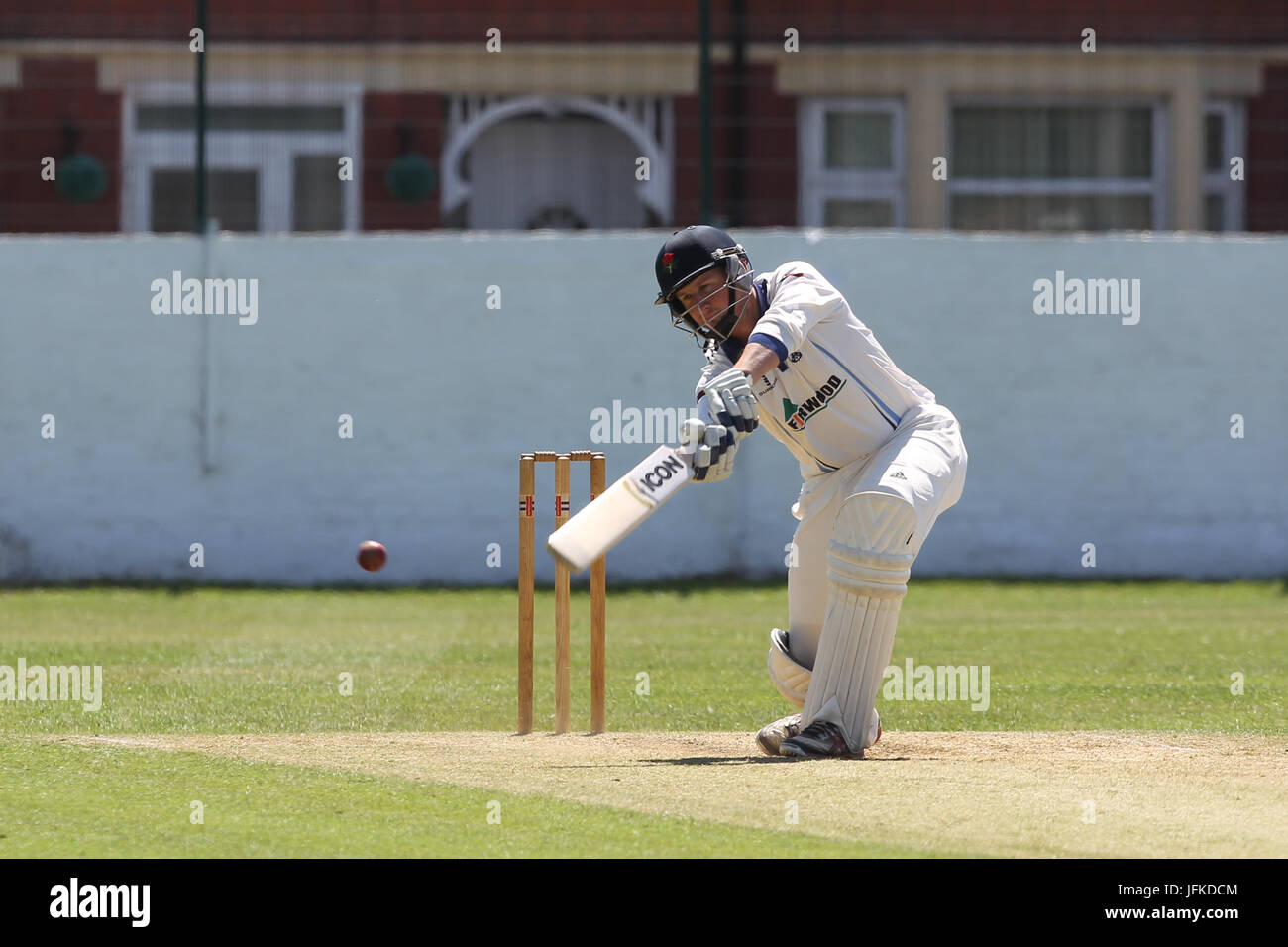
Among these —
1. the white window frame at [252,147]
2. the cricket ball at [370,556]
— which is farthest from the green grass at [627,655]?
the white window frame at [252,147]

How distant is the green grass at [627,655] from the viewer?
374 inches

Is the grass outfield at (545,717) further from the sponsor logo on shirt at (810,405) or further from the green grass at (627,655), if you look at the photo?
the sponsor logo on shirt at (810,405)

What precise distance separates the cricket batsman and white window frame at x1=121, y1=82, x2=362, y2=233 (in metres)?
12.1

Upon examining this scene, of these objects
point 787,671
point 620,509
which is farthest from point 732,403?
point 787,671

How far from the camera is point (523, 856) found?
221 inches

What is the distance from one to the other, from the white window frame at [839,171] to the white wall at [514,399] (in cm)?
359

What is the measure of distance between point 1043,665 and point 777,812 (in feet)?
18.8

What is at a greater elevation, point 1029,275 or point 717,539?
point 1029,275

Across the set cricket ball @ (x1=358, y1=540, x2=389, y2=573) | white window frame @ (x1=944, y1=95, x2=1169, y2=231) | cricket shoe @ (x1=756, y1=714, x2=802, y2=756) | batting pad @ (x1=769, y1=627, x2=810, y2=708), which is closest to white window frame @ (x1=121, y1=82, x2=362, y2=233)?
white window frame @ (x1=944, y1=95, x2=1169, y2=231)

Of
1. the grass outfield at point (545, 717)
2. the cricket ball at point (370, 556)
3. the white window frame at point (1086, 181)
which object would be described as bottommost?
the grass outfield at point (545, 717)

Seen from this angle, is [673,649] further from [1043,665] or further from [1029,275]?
[1029,275]

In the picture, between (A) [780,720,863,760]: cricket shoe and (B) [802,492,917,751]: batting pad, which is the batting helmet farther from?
(A) [780,720,863,760]: cricket shoe

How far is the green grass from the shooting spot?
9492 millimetres

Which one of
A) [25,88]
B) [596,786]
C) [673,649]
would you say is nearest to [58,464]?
[25,88]
